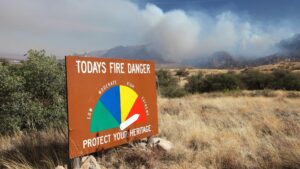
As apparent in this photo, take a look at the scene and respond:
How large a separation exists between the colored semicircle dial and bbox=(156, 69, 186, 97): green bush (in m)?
23.9

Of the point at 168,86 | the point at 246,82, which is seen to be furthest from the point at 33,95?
the point at 246,82

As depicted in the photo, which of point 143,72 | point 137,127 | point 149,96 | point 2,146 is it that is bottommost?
point 2,146

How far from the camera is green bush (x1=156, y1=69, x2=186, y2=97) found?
102ft

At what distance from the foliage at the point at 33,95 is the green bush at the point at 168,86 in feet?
71.7

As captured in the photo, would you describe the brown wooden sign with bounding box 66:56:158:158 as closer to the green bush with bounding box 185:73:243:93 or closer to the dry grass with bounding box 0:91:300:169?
the dry grass with bounding box 0:91:300:169

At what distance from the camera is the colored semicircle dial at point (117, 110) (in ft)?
18.2

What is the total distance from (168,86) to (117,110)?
28.9m

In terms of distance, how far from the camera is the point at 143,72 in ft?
22.2

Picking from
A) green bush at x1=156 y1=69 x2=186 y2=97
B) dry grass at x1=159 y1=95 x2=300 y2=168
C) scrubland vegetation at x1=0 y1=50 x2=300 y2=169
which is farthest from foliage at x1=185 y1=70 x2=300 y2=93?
dry grass at x1=159 y1=95 x2=300 y2=168

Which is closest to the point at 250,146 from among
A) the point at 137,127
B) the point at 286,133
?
the point at 286,133

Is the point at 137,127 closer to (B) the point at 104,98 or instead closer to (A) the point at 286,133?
(B) the point at 104,98

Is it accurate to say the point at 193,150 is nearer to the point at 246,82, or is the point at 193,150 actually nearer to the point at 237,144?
the point at 237,144

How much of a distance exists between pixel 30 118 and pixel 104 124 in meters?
3.64

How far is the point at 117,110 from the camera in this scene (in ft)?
19.6
